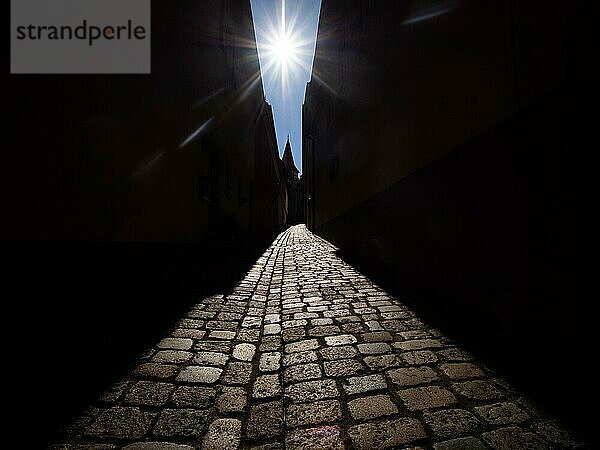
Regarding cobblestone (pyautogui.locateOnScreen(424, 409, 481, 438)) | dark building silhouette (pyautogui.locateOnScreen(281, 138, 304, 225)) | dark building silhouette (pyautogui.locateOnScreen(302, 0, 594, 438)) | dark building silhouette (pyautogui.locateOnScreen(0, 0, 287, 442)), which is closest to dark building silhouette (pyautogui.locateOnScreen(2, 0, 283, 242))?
dark building silhouette (pyautogui.locateOnScreen(0, 0, 287, 442))

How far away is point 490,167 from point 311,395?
2173 mm

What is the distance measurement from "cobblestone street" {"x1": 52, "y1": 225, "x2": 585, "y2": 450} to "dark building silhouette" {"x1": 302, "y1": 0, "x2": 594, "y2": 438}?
17.7 inches

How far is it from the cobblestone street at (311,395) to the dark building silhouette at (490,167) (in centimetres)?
45

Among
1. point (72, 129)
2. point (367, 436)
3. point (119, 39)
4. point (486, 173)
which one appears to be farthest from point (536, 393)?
point (119, 39)

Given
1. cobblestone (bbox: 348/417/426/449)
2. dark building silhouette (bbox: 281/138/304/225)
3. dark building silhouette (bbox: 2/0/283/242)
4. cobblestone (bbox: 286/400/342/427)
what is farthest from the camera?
dark building silhouette (bbox: 281/138/304/225)

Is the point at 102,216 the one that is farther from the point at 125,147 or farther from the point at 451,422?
the point at 451,422

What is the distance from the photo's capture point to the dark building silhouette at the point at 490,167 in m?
1.77

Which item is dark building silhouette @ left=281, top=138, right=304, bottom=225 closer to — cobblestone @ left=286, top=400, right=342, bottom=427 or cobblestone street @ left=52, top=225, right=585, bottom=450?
cobblestone street @ left=52, top=225, right=585, bottom=450

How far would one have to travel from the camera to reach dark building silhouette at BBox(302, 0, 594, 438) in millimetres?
1771

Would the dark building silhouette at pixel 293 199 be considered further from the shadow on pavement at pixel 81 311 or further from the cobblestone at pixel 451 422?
the cobblestone at pixel 451 422

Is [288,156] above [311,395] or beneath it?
above

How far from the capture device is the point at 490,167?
247 centimetres

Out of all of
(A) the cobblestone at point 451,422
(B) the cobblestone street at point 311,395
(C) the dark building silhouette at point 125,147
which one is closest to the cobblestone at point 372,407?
(B) the cobblestone street at point 311,395

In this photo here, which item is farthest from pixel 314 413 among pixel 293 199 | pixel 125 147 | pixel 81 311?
pixel 293 199
